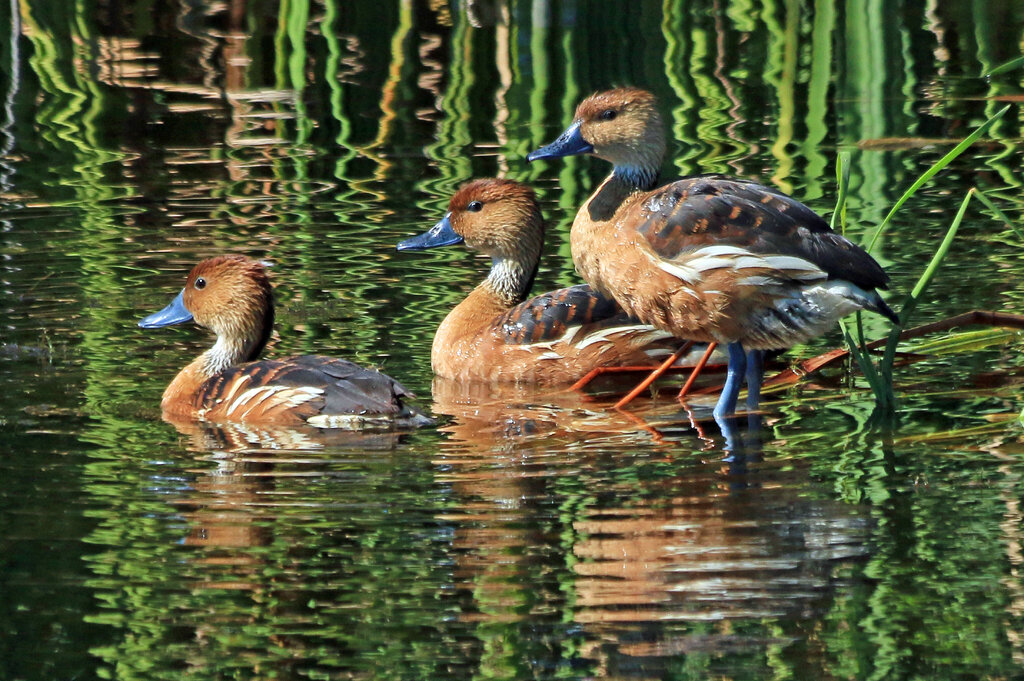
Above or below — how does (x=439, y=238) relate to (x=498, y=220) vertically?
below

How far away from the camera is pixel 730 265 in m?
6.83

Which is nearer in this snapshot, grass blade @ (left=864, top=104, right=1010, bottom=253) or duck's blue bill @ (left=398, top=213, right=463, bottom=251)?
grass blade @ (left=864, top=104, right=1010, bottom=253)

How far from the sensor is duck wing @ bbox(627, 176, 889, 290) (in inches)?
261

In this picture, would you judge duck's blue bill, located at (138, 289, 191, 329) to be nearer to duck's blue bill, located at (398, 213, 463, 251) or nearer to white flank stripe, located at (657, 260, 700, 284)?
duck's blue bill, located at (398, 213, 463, 251)

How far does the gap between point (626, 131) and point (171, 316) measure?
2.49 meters

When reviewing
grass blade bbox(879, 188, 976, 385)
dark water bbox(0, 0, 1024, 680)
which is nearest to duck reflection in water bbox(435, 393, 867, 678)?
dark water bbox(0, 0, 1024, 680)

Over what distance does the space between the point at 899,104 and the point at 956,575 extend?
889cm

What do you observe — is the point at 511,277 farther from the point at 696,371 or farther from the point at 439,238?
the point at 696,371

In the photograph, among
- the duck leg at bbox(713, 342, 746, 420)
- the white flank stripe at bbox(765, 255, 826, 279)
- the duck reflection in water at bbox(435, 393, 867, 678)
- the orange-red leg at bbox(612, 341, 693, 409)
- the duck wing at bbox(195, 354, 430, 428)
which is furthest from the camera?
the orange-red leg at bbox(612, 341, 693, 409)

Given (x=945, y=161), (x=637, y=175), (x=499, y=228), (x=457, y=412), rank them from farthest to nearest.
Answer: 1. (x=499, y=228)
2. (x=637, y=175)
3. (x=457, y=412)
4. (x=945, y=161)

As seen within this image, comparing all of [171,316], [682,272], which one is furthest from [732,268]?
[171,316]

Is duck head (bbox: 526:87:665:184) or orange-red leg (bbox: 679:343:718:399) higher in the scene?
duck head (bbox: 526:87:665:184)

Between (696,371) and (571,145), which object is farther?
(571,145)

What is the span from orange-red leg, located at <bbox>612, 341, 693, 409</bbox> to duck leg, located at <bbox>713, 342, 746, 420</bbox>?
523 mm
